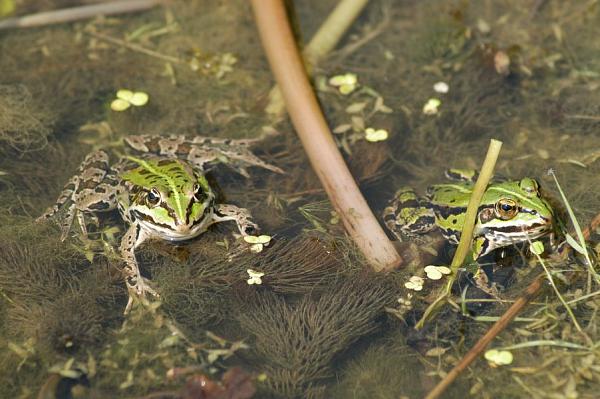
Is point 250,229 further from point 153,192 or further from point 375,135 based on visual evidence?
point 375,135

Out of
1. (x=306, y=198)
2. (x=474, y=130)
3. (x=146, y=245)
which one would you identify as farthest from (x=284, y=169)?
(x=474, y=130)

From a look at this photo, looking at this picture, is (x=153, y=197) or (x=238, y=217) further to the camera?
(x=238, y=217)

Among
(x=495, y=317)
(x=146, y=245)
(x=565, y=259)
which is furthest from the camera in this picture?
(x=146, y=245)

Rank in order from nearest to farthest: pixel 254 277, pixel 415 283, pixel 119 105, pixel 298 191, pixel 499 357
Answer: pixel 499 357 → pixel 415 283 → pixel 254 277 → pixel 298 191 → pixel 119 105

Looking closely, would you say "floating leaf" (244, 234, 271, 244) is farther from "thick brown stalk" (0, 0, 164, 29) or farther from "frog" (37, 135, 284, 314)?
"thick brown stalk" (0, 0, 164, 29)

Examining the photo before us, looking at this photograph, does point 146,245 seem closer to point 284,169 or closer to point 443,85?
point 284,169

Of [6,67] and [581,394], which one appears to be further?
[6,67]

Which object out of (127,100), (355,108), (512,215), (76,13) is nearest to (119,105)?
(127,100)
